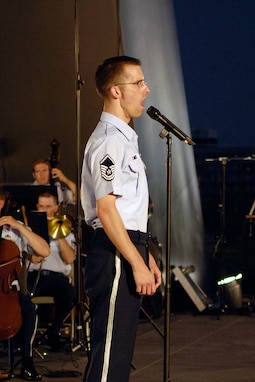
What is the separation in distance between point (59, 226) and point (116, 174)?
3.79 metres

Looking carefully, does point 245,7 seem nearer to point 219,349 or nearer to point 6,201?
point 219,349

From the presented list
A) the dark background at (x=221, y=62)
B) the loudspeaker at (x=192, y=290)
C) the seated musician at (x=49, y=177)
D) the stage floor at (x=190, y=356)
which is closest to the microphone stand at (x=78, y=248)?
the stage floor at (x=190, y=356)

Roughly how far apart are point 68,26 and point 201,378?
4486mm

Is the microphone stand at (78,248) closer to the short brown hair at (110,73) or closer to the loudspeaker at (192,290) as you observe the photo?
the loudspeaker at (192,290)

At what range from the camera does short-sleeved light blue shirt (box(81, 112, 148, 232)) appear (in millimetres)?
4094

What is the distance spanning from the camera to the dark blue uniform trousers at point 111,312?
162 inches

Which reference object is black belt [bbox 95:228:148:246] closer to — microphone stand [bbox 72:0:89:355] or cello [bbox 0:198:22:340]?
cello [bbox 0:198:22:340]

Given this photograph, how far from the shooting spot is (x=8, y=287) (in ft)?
20.7

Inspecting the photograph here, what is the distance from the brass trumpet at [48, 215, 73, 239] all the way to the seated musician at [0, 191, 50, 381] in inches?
26.3

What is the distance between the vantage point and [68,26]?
32.4 feet

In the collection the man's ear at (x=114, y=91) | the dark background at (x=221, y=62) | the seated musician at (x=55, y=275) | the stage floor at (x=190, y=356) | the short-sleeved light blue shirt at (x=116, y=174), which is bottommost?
the stage floor at (x=190, y=356)

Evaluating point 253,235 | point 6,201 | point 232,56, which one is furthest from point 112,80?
point 232,56

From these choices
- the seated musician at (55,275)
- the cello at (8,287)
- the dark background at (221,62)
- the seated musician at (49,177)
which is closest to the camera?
the cello at (8,287)

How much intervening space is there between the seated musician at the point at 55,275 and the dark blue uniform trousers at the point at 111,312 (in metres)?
3.52
